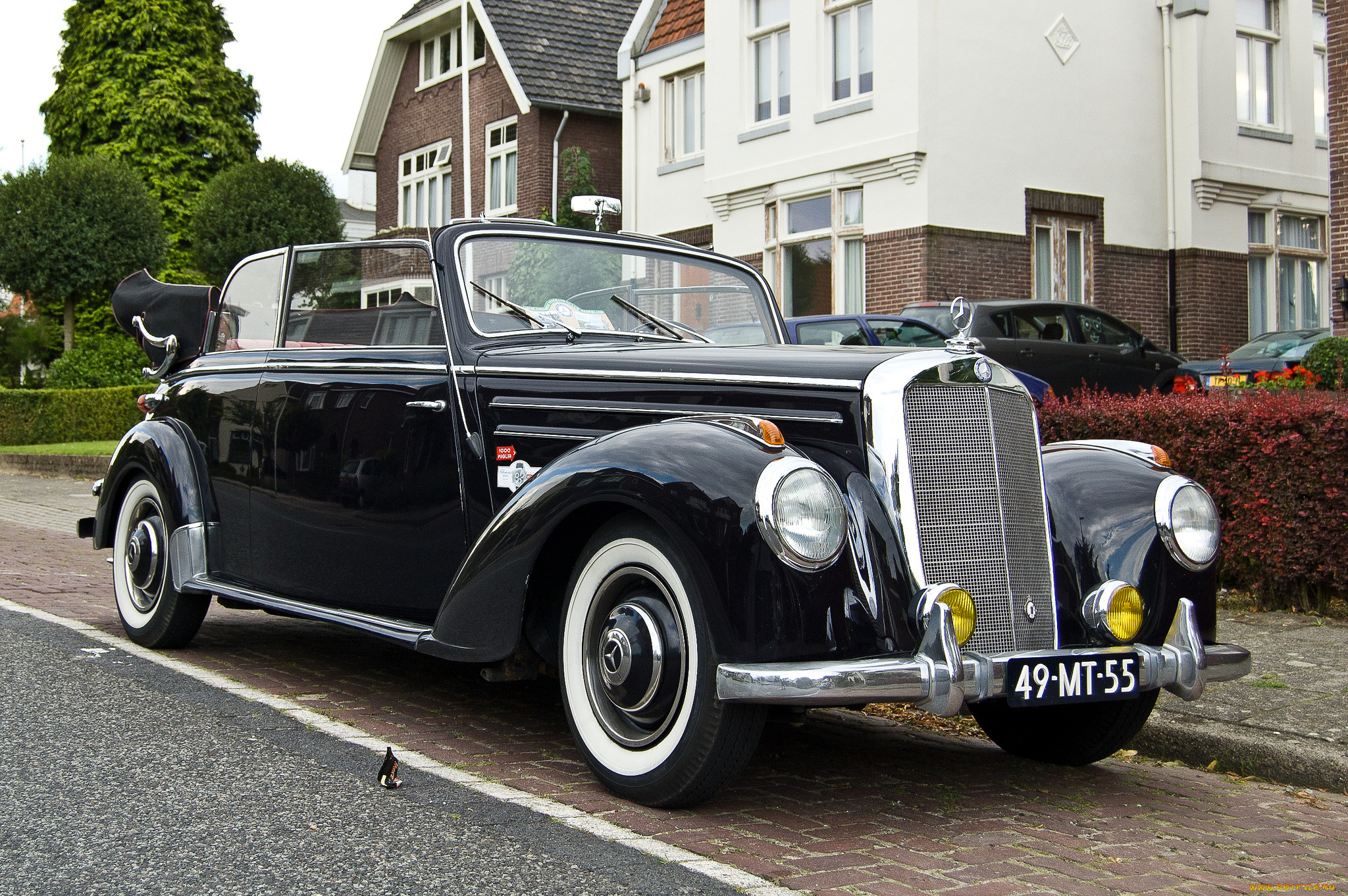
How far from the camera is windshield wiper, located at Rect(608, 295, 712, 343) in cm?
541

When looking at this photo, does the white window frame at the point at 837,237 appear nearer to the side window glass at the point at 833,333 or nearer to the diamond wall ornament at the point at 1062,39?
the diamond wall ornament at the point at 1062,39

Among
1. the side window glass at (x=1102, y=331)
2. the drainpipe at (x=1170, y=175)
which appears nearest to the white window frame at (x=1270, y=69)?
the drainpipe at (x=1170, y=175)

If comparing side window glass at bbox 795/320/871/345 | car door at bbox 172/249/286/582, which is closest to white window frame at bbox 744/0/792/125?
side window glass at bbox 795/320/871/345

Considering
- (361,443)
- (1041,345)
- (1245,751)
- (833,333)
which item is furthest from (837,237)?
(1245,751)

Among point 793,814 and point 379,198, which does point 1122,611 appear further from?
point 379,198

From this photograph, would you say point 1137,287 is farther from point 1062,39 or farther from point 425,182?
point 425,182

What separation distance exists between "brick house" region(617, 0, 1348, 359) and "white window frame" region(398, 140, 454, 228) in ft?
27.8

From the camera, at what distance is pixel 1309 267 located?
22234mm

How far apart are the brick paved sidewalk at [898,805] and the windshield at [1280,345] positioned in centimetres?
1346

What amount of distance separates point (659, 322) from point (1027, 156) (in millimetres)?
14813

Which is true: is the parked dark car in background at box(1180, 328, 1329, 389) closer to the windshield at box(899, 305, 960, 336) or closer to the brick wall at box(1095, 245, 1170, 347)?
the brick wall at box(1095, 245, 1170, 347)

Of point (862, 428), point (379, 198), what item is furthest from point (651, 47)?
point (862, 428)

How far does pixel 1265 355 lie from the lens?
1700 cm

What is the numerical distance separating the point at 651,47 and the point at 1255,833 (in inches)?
870
